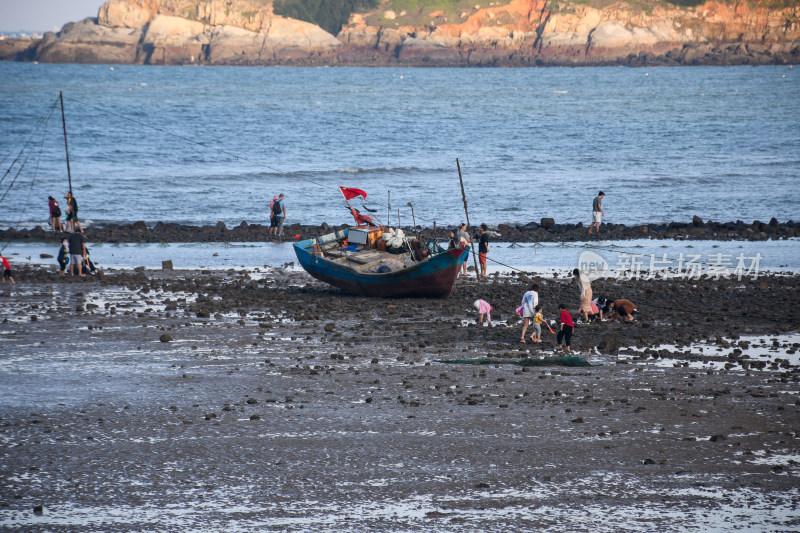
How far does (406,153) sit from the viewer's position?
61.8 meters

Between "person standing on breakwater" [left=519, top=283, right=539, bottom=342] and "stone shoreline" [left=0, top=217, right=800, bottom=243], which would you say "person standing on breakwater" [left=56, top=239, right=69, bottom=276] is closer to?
"stone shoreline" [left=0, top=217, right=800, bottom=243]

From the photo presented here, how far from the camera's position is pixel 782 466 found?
10.9 m

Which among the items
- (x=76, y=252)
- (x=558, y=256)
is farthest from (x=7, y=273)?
(x=558, y=256)

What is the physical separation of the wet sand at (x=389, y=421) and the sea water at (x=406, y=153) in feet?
59.5

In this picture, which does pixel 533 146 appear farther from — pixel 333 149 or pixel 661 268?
pixel 661 268

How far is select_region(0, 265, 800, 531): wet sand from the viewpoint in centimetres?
999

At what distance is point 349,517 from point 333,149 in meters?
55.7

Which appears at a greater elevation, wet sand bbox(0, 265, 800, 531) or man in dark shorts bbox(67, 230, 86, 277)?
man in dark shorts bbox(67, 230, 86, 277)

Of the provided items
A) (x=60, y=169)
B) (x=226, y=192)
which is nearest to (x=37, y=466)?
(x=226, y=192)

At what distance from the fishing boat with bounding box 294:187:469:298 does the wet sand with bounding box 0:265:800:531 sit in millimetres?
928

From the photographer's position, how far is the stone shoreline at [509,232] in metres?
30.8

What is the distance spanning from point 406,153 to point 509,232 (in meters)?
30.5

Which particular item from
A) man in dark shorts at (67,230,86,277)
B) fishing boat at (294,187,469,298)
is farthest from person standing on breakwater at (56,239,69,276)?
fishing boat at (294,187,469,298)

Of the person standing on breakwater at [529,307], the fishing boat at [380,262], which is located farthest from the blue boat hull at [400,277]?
the person standing on breakwater at [529,307]
